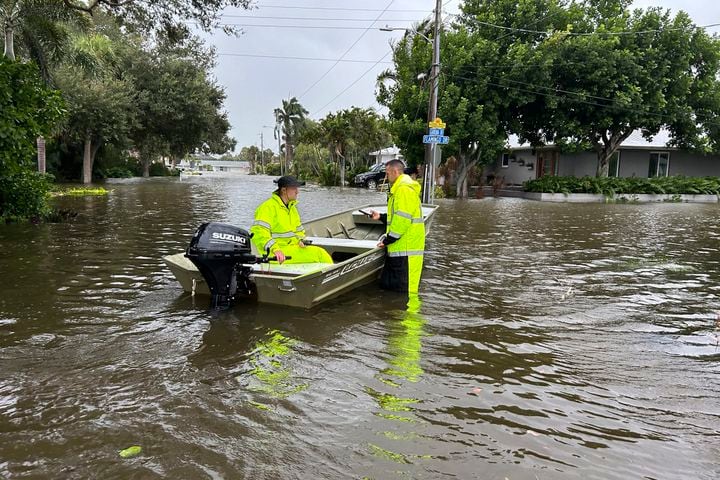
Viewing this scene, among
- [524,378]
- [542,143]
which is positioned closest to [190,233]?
[524,378]

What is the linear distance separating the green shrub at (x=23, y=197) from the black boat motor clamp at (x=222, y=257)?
9167 mm

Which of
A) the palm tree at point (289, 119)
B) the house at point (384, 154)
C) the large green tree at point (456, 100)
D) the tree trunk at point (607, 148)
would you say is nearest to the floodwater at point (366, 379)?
the large green tree at point (456, 100)

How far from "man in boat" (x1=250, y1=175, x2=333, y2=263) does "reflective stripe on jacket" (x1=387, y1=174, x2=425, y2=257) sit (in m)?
→ 1.33

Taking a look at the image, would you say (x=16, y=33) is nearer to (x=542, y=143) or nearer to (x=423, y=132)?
(x=423, y=132)

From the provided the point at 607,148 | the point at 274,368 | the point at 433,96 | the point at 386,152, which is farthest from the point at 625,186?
the point at 274,368

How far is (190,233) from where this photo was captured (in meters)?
12.6

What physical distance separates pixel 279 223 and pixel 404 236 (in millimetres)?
1763

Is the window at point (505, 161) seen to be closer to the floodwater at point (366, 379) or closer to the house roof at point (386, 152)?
the house roof at point (386, 152)

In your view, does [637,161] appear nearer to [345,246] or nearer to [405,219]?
[345,246]

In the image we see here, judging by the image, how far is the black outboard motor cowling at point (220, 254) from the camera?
5.66 metres

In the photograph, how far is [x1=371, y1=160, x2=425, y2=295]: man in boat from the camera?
7262mm

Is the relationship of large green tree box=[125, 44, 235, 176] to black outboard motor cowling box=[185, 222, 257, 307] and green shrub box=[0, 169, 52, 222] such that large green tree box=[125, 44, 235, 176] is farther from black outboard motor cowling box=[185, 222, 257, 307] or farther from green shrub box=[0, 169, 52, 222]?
black outboard motor cowling box=[185, 222, 257, 307]

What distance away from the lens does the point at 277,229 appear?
6625 millimetres

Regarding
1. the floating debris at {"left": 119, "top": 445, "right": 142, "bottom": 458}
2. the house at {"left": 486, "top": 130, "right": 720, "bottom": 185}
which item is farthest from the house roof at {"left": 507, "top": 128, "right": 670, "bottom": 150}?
the floating debris at {"left": 119, "top": 445, "right": 142, "bottom": 458}
